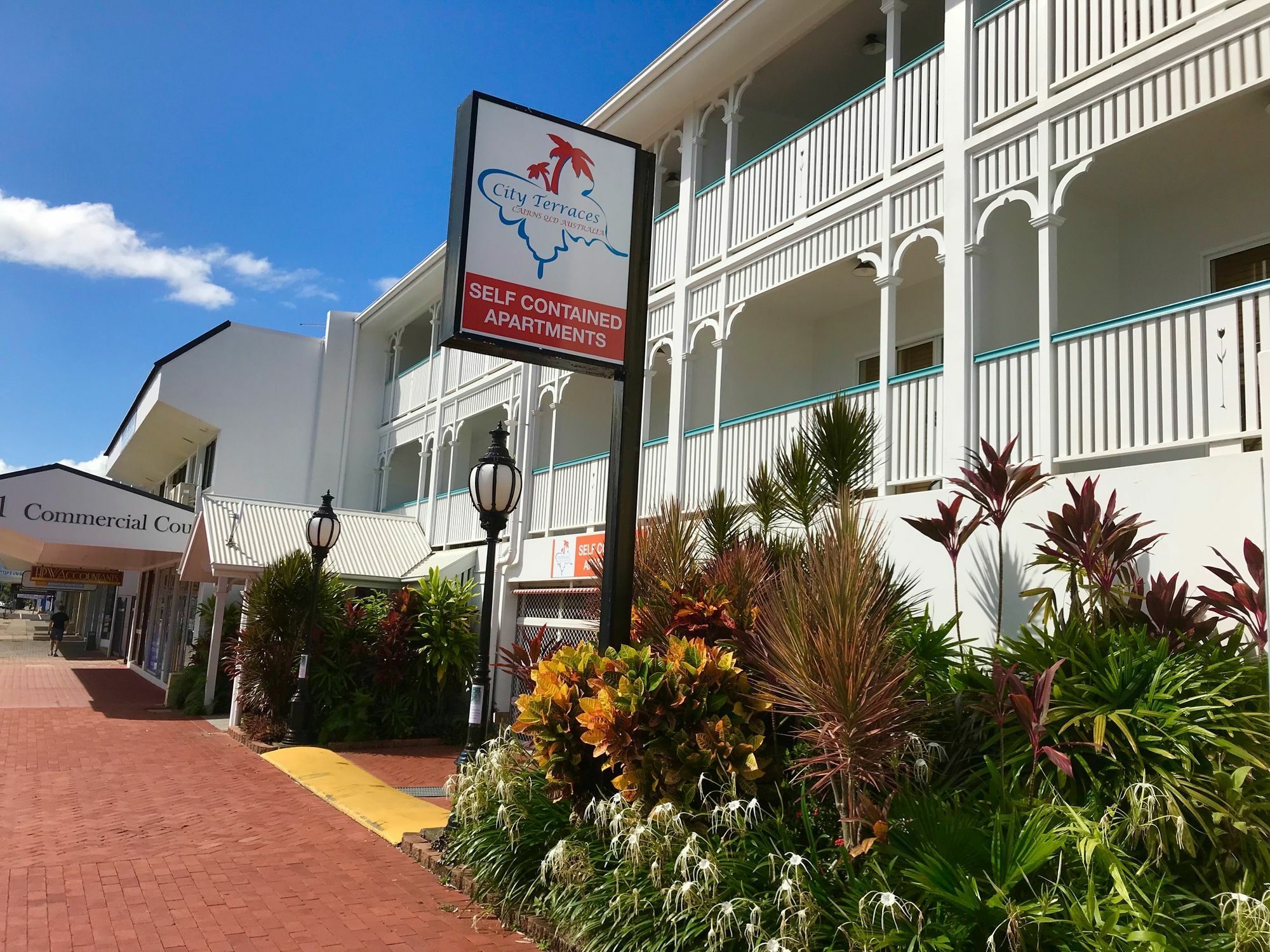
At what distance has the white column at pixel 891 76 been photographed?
966 cm

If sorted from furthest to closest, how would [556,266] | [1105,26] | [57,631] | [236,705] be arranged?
[57,631]
[236,705]
[1105,26]
[556,266]

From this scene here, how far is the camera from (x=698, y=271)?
1245 cm

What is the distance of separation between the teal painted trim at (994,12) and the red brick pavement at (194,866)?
27.7 feet

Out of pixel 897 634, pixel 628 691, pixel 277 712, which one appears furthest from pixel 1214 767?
pixel 277 712

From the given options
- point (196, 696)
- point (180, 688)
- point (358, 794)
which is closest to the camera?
point (358, 794)

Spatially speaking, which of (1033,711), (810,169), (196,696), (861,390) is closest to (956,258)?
(861,390)

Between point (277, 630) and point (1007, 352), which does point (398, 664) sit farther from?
point (1007, 352)

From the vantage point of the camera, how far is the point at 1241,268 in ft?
27.8

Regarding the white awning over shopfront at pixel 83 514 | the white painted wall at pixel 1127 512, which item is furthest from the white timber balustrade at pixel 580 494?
the white awning over shopfront at pixel 83 514

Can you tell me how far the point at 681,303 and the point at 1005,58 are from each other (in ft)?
16.3

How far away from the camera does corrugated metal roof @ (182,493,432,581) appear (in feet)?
53.3

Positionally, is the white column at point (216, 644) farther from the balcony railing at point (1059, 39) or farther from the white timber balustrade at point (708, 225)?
the balcony railing at point (1059, 39)

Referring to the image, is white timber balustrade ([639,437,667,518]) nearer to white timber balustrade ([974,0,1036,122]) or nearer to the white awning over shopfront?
white timber balustrade ([974,0,1036,122])

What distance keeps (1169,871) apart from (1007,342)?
5.77 meters
